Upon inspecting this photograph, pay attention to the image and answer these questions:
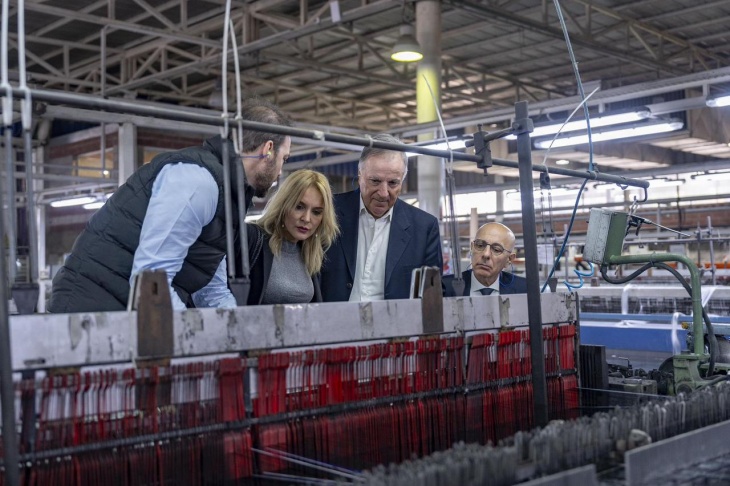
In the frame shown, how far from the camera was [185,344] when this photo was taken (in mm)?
1340

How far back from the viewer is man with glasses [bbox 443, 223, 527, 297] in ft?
11.3

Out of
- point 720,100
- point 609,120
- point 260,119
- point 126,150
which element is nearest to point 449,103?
point 126,150

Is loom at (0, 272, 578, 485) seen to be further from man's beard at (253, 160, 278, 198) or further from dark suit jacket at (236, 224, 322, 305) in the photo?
dark suit jacket at (236, 224, 322, 305)

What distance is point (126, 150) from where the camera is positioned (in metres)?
11.7

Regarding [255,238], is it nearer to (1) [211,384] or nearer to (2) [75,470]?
(1) [211,384]

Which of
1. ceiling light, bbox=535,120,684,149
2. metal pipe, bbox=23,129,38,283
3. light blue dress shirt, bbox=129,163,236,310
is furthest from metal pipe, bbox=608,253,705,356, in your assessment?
ceiling light, bbox=535,120,684,149

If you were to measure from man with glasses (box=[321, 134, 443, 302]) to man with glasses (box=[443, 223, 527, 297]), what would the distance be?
2.61 feet

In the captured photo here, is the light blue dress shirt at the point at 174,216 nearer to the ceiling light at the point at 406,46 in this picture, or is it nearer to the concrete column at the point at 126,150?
the ceiling light at the point at 406,46

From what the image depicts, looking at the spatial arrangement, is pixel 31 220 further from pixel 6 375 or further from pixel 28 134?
pixel 6 375

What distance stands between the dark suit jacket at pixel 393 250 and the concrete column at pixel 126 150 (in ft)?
31.5

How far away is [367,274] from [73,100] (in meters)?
1.48

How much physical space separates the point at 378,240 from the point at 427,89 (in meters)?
5.68

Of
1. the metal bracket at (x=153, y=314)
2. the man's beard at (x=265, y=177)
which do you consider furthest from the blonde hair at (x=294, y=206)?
the metal bracket at (x=153, y=314)

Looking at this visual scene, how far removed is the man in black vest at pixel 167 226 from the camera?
163 centimetres
